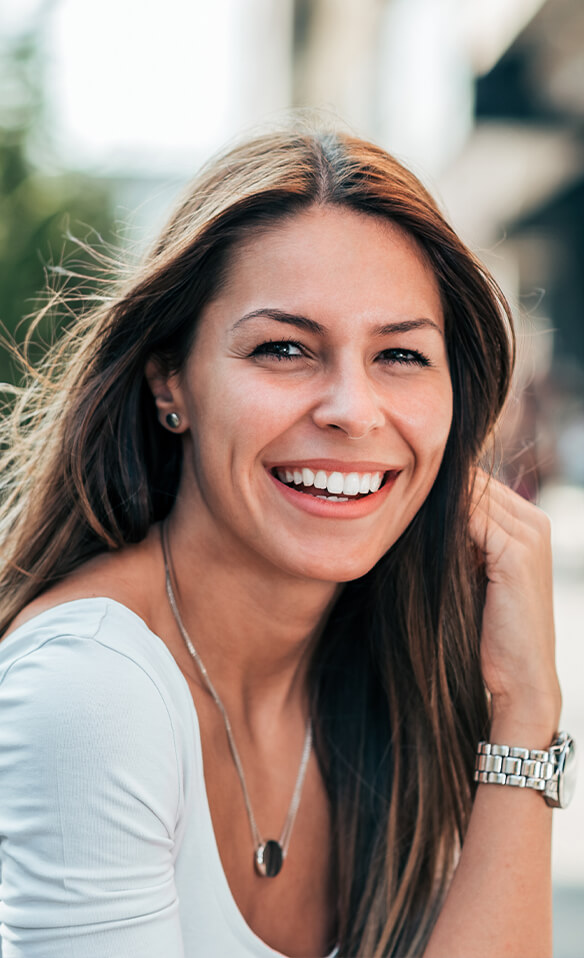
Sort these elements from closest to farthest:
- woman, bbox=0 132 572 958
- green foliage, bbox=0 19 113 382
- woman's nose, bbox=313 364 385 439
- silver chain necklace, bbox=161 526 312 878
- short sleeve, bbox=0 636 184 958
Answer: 1. short sleeve, bbox=0 636 184 958
2. woman, bbox=0 132 572 958
3. woman's nose, bbox=313 364 385 439
4. silver chain necklace, bbox=161 526 312 878
5. green foliage, bbox=0 19 113 382

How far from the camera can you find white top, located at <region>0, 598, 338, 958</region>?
1.34 m

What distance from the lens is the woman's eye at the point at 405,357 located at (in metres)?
1.75

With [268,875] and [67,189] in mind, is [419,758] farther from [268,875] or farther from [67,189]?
[67,189]

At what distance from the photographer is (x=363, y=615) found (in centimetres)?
215

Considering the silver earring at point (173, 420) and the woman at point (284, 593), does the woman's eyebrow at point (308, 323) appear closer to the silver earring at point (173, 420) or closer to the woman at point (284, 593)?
the woman at point (284, 593)

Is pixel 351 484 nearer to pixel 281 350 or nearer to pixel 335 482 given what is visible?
pixel 335 482

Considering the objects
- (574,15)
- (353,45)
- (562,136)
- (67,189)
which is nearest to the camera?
(67,189)

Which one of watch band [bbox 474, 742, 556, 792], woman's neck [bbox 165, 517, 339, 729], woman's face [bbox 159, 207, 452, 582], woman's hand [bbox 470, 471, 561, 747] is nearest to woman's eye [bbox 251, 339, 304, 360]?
woman's face [bbox 159, 207, 452, 582]

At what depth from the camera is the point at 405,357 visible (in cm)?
176

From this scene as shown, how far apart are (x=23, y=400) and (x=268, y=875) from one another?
0.99 meters

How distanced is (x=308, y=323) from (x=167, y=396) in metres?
0.34

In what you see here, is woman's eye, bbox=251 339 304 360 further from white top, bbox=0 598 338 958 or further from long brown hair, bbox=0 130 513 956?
white top, bbox=0 598 338 958

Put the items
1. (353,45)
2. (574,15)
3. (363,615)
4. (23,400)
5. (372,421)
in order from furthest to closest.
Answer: (353,45)
(574,15)
(363,615)
(23,400)
(372,421)

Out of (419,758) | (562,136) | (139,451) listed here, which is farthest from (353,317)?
(562,136)
